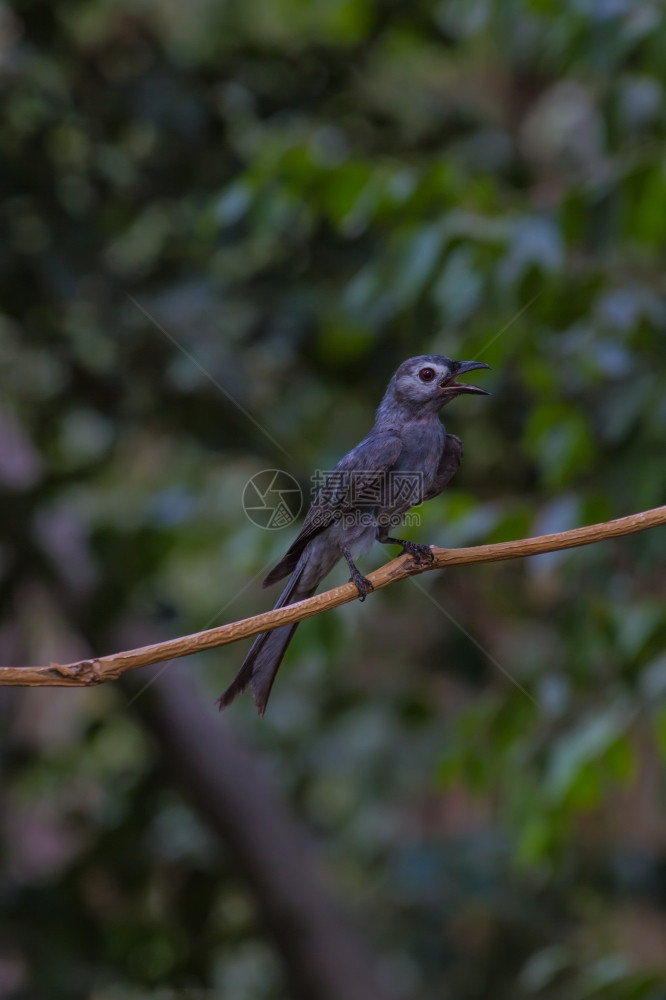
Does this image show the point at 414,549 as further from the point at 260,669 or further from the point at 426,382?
the point at 260,669

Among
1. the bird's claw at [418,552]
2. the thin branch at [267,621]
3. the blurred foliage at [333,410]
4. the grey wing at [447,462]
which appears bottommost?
the thin branch at [267,621]

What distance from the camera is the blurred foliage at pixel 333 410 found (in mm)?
3109

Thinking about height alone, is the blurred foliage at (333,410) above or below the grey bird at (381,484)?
above

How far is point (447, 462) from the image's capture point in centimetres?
153

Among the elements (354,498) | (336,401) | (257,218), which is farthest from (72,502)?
(354,498)

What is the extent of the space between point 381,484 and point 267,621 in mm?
423

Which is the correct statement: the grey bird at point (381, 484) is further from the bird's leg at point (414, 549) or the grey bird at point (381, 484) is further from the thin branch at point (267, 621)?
the thin branch at point (267, 621)

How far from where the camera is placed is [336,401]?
439cm

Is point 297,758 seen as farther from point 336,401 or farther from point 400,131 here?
point 400,131

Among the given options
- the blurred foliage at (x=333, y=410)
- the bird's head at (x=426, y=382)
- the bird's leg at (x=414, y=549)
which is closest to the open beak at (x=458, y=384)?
the bird's head at (x=426, y=382)

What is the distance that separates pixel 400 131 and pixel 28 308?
72.7 inches

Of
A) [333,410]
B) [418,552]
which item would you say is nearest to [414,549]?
[418,552]

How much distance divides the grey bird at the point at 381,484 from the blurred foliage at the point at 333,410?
0.97 meters

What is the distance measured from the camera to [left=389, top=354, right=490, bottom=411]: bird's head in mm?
1337
